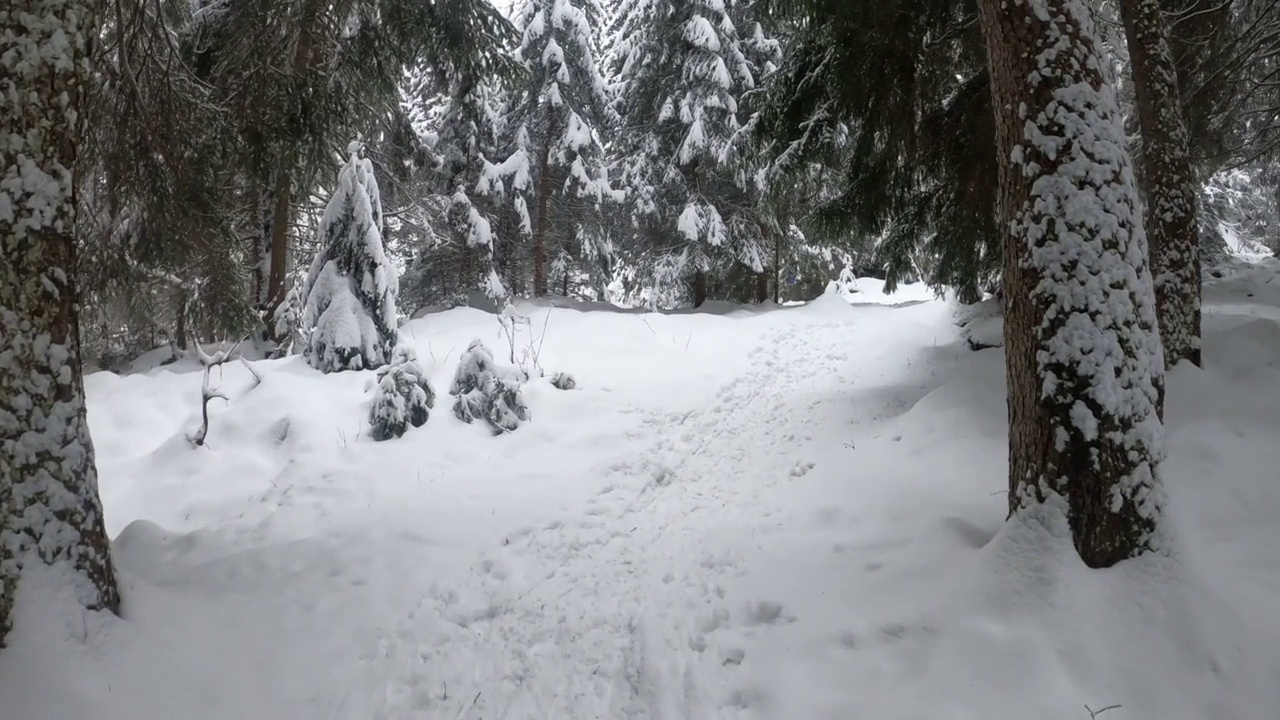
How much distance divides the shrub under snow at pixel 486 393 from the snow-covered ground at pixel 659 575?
0.21 metres

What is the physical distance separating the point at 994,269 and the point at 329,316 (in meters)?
7.77

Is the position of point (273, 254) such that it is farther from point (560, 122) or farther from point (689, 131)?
point (689, 131)

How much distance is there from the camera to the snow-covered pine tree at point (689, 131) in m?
13.6

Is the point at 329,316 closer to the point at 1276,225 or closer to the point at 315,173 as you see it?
the point at 315,173

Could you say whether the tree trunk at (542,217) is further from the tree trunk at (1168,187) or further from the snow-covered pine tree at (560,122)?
the tree trunk at (1168,187)

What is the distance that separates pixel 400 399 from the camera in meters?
6.16

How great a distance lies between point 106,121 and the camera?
470 centimetres

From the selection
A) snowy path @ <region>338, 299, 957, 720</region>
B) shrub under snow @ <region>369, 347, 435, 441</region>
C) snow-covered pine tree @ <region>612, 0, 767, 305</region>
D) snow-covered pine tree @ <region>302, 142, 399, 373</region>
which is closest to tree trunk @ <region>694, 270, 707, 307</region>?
snow-covered pine tree @ <region>612, 0, 767, 305</region>

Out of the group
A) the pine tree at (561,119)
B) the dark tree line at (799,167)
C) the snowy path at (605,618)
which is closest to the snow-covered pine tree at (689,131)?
the dark tree line at (799,167)

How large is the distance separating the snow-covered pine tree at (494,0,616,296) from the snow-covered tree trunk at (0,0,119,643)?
1264 cm

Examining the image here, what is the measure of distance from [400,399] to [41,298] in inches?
136

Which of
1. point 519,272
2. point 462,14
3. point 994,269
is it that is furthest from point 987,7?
point 519,272

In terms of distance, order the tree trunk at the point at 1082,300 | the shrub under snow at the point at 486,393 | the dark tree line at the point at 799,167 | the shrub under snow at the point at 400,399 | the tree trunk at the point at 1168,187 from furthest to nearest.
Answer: the shrub under snow at the point at 486,393
the shrub under snow at the point at 400,399
the tree trunk at the point at 1168,187
the tree trunk at the point at 1082,300
the dark tree line at the point at 799,167

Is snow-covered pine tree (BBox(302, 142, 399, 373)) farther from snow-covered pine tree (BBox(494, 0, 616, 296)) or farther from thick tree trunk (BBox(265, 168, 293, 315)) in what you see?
snow-covered pine tree (BBox(494, 0, 616, 296))
